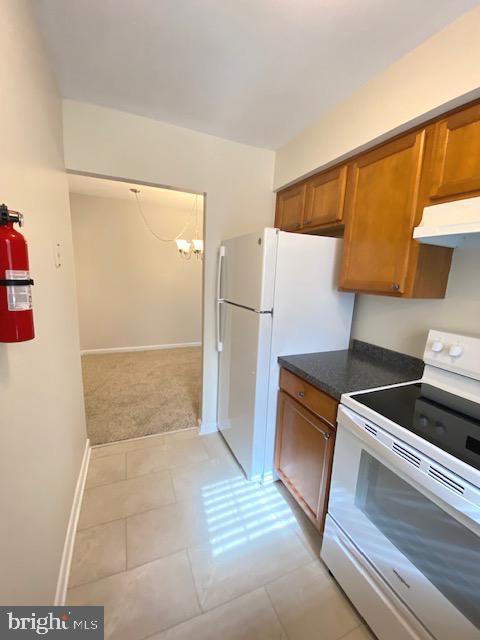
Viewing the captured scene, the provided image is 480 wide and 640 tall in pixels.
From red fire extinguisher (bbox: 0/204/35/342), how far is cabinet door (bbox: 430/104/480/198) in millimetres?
1593

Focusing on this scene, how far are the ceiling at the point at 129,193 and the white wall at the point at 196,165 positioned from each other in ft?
4.71

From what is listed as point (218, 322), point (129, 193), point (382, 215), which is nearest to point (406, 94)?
point (382, 215)

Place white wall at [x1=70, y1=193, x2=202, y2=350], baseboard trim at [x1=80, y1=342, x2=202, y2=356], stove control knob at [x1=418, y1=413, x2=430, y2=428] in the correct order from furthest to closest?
1. baseboard trim at [x1=80, y1=342, x2=202, y2=356]
2. white wall at [x1=70, y1=193, x2=202, y2=350]
3. stove control knob at [x1=418, y1=413, x2=430, y2=428]

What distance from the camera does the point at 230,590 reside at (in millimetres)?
1256

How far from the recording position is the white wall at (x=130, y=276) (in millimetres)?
4184

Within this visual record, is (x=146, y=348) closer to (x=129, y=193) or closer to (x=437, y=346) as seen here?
(x=129, y=193)

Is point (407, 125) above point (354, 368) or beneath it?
above

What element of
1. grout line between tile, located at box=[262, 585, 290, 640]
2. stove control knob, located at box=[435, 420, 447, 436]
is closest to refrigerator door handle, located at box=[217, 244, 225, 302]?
stove control knob, located at box=[435, 420, 447, 436]

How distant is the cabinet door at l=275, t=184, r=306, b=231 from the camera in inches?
81.2

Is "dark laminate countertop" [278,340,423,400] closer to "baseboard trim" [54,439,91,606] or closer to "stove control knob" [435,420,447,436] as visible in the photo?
"stove control knob" [435,420,447,436]

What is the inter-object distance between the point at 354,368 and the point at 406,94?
1423 mm

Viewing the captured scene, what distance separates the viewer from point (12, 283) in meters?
0.64

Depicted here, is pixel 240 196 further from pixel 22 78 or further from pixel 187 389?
pixel 187 389

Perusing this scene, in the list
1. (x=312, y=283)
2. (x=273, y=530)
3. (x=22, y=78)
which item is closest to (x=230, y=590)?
(x=273, y=530)
